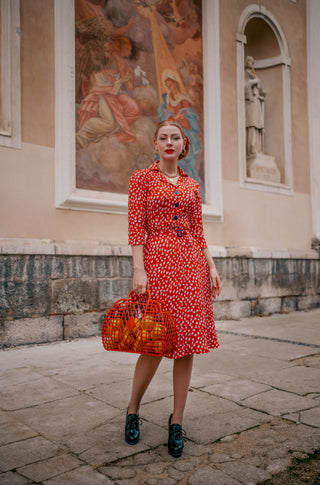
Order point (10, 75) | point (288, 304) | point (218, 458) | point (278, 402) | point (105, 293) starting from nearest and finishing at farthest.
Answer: point (218, 458)
point (278, 402)
point (10, 75)
point (105, 293)
point (288, 304)

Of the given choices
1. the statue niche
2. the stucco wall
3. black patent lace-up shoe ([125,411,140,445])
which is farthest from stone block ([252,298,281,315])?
black patent lace-up shoe ([125,411,140,445])

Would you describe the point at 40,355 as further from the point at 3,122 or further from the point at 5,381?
the point at 3,122

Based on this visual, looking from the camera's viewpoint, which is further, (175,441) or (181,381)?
(181,381)

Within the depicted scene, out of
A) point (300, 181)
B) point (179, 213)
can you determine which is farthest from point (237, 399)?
point (300, 181)

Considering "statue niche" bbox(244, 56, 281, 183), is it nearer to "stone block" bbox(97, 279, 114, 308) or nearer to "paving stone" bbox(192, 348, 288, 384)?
"stone block" bbox(97, 279, 114, 308)

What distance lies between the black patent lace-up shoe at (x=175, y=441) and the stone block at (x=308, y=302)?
6722 millimetres

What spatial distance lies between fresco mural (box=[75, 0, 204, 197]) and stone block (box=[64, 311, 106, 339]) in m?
1.82

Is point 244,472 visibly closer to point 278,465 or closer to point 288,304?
A: point 278,465

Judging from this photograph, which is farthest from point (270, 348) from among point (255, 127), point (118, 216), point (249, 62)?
point (249, 62)

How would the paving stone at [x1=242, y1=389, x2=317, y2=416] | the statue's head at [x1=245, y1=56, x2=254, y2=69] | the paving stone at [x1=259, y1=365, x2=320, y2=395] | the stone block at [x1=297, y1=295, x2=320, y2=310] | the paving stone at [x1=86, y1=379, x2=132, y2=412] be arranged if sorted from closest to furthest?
the paving stone at [x1=242, y1=389, x2=317, y2=416] → the paving stone at [x1=86, y1=379, x2=132, y2=412] → the paving stone at [x1=259, y1=365, x2=320, y2=395] → the stone block at [x1=297, y1=295, x2=320, y2=310] → the statue's head at [x1=245, y1=56, x2=254, y2=69]

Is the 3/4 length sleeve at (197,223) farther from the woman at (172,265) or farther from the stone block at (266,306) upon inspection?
the stone block at (266,306)

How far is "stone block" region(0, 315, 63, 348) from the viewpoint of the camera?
5046 mm

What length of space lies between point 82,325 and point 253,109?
5623 mm

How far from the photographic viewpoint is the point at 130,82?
7.02 metres
